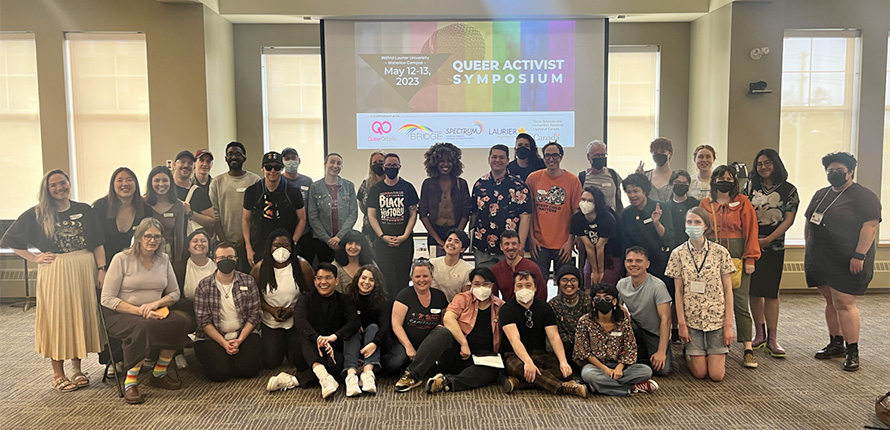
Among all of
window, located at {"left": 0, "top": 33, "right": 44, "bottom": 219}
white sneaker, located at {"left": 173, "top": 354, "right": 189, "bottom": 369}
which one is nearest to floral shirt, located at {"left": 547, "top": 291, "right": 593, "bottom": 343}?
white sneaker, located at {"left": 173, "top": 354, "right": 189, "bottom": 369}

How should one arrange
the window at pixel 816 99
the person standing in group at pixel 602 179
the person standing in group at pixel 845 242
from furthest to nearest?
the window at pixel 816 99 → the person standing in group at pixel 602 179 → the person standing in group at pixel 845 242

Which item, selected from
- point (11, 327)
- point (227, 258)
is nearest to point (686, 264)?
point (227, 258)

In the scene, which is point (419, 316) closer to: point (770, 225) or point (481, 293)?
point (481, 293)

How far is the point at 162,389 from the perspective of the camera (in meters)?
3.73

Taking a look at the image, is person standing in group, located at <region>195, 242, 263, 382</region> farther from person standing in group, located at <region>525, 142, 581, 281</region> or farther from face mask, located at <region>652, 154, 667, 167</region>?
face mask, located at <region>652, 154, 667, 167</region>

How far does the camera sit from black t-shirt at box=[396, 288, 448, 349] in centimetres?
391

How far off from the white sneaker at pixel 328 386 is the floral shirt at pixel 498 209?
149 cm

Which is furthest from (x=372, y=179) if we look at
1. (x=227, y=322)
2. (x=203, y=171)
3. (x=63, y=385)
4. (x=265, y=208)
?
(x=63, y=385)

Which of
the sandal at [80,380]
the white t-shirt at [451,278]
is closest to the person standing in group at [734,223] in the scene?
the white t-shirt at [451,278]

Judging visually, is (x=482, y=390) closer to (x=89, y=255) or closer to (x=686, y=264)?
(x=686, y=264)

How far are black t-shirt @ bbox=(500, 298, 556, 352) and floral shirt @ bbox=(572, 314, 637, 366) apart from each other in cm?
23

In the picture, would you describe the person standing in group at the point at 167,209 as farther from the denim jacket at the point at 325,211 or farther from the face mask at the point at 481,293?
the face mask at the point at 481,293

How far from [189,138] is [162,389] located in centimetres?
320

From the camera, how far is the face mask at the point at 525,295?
3.71m
